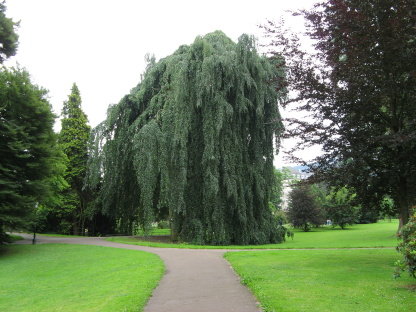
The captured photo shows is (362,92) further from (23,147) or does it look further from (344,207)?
(23,147)

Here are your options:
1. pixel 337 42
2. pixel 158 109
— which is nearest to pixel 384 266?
pixel 337 42

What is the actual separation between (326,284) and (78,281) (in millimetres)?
6559

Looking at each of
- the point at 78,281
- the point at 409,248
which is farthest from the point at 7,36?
the point at 409,248

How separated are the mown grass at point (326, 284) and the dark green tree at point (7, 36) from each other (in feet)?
61.6

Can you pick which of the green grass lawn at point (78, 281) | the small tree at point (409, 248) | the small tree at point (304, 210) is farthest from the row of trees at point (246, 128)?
the small tree at point (304, 210)

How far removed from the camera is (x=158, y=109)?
19016mm

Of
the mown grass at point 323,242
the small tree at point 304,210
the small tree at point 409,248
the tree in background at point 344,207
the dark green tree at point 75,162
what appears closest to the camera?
the small tree at point 409,248

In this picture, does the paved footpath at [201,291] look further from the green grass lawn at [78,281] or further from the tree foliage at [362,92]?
the tree foliage at [362,92]

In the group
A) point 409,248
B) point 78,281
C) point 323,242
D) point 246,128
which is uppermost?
point 246,128

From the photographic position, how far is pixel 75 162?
31.0m

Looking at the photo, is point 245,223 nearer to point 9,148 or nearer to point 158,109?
point 158,109

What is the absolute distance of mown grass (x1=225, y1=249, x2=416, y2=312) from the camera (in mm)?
5395

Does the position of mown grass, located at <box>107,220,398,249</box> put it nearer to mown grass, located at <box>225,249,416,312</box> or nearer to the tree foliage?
mown grass, located at <box>225,249,416,312</box>

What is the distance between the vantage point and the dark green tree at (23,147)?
16344 mm
